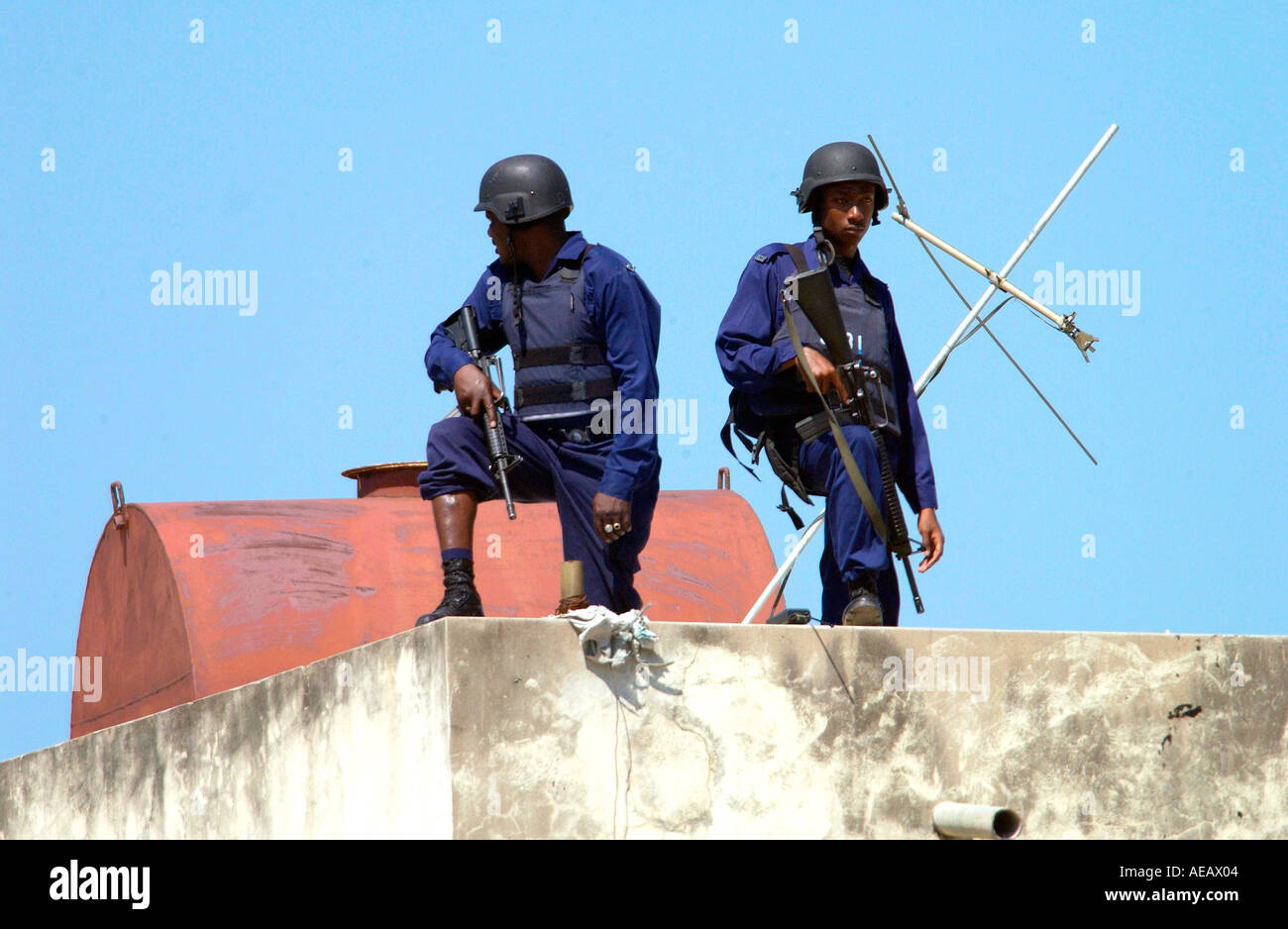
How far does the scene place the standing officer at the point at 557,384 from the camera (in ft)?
20.4

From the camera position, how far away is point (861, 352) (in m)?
6.67

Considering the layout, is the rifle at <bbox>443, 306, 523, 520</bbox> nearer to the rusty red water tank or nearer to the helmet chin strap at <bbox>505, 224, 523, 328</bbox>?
the helmet chin strap at <bbox>505, 224, 523, 328</bbox>

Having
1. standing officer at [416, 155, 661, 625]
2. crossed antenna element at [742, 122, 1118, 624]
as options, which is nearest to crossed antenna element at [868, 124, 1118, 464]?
crossed antenna element at [742, 122, 1118, 624]

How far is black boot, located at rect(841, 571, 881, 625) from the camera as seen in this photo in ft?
19.8

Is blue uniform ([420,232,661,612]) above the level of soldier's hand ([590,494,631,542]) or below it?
above

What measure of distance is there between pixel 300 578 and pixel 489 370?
307cm

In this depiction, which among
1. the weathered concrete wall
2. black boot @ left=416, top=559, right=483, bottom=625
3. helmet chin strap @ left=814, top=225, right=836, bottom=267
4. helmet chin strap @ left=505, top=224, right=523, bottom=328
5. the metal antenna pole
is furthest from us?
the metal antenna pole

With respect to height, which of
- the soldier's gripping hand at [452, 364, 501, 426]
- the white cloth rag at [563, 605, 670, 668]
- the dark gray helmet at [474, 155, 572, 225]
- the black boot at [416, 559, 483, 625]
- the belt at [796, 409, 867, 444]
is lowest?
the white cloth rag at [563, 605, 670, 668]

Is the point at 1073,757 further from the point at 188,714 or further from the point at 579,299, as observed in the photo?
the point at 188,714

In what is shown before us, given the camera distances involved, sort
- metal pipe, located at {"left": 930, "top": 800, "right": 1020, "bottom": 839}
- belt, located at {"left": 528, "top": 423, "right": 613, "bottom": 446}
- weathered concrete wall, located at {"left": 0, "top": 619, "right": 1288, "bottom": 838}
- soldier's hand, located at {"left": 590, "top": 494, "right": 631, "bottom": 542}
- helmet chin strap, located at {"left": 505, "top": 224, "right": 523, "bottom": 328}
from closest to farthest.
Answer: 1. weathered concrete wall, located at {"left": 0, "top": 619, "right": 1288, "bottom": 838}
2. metal pipe, located at {"left": 930, "top": 800, "right": 1020, "bottom": 839}
3. soldier's hand, located at {"left": 590, "top": 494, "right": 631, "bottom": 542}
4. belt, located at {"left": 528, "top": 423, "right": 613, "bottom": 446}
5. helmet chin strap, located at {"left": 505, "top": 224, "right": 523, "bottom": 328}

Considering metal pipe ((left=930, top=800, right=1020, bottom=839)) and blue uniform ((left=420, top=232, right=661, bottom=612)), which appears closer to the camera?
metal pipe ((left=930, top=800, right=1020, bottom=839))

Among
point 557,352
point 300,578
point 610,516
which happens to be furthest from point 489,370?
point 300,578

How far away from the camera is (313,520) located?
9641 mm

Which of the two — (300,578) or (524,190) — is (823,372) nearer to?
(524,190)
